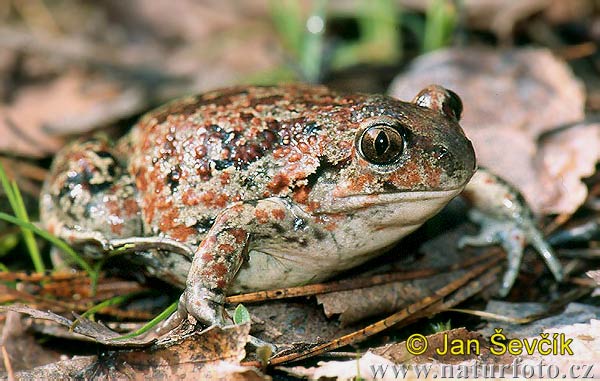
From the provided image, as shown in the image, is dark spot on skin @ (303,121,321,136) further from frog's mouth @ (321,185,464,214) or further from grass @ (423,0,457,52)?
grass @ (423,0,457,52)

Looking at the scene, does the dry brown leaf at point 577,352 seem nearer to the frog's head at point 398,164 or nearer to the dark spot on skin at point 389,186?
the frog's head at point 398,164

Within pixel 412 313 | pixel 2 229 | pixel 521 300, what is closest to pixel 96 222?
pixel 2 229

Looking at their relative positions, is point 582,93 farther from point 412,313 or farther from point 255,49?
point 255,49

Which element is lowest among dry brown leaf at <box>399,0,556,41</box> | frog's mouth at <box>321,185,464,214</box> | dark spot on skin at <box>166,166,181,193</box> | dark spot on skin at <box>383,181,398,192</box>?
frog's mouth at <box>321,185,464,214</box>

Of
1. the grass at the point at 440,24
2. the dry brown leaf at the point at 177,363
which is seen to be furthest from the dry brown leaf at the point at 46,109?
the grass at the point at 440,24

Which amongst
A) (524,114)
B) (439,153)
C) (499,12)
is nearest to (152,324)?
(439,153)

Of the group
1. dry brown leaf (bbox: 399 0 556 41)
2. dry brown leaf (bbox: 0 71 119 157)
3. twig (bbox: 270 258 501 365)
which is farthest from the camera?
dry brown leaf (bbox: 399 0 556 41)

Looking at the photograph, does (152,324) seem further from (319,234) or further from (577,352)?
(577,352)

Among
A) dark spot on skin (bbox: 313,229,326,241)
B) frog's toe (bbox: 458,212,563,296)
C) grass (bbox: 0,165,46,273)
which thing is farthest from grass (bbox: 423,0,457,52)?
grass (bbox: 0,165,46,273)
